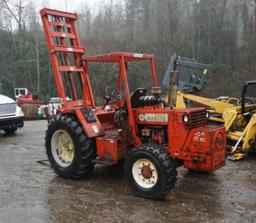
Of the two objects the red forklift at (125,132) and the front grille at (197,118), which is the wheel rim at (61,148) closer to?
the red forklift at (125,132)

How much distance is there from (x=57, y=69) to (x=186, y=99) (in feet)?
15.7

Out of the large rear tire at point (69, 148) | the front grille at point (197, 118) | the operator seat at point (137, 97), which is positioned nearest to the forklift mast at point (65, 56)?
the large rear tire at point (69, 148)

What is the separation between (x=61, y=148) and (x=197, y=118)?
2.52 meters

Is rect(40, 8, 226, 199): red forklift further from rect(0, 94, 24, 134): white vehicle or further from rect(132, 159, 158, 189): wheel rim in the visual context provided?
rect(0, 94, 24, 134): white vehicle

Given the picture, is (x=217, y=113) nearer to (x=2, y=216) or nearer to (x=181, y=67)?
(x=181, y=67)

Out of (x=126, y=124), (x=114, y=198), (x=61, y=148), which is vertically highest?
(x=126, y=124)

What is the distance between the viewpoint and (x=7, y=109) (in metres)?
11.1

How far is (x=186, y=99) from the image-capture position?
10328mm

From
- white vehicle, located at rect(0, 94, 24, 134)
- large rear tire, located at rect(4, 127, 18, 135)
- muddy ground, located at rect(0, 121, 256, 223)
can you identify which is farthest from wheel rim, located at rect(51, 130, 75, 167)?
large rear tire, located at rect(4, 127, 18, 135)

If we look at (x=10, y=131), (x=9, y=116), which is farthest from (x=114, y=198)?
(x=10, y=131)

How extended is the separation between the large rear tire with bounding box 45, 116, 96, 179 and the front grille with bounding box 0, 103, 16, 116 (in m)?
4.86

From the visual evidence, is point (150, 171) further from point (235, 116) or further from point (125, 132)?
point (235, 116)

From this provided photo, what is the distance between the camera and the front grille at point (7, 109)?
1095cm

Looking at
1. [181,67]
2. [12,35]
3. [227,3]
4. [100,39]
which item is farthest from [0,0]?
[181,67]
